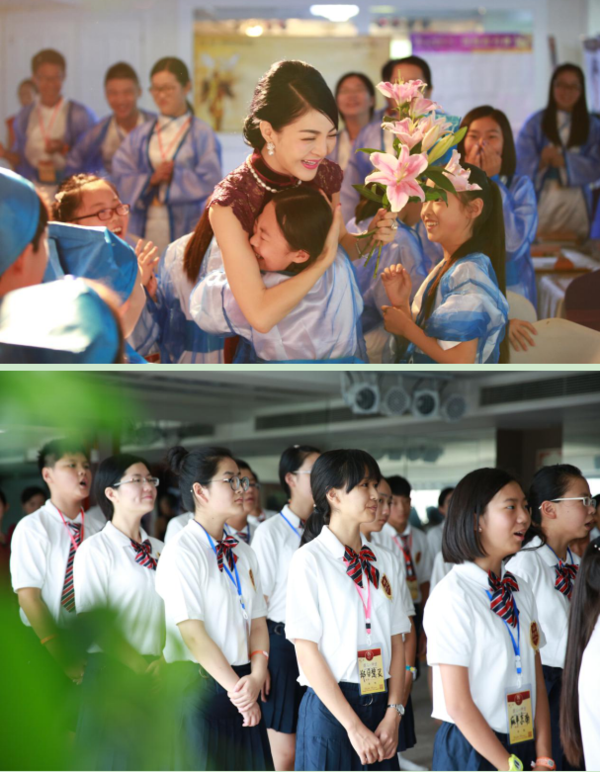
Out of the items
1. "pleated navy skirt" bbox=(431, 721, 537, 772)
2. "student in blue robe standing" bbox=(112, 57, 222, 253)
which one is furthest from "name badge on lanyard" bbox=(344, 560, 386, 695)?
"student in blue robe standing" bbox=(112, 57, 222, 253)

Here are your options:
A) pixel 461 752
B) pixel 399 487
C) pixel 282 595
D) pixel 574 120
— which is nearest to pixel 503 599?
pixel 461 752

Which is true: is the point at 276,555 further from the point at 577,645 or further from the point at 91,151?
the point at 91,151

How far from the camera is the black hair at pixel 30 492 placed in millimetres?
4393

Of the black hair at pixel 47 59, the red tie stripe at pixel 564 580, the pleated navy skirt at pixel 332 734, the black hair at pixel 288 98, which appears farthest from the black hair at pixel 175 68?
the pleated navy skirt at pixel 332 734

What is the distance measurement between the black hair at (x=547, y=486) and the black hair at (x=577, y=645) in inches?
30.7

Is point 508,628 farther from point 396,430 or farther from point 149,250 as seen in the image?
point 396,430

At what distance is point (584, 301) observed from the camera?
2299 mm

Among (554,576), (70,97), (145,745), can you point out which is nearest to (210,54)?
(70,97)

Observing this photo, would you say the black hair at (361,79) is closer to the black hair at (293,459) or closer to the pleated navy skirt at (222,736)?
the black hair at (293,459)

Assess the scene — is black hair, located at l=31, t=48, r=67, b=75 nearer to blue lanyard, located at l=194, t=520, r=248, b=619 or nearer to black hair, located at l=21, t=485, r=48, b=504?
blue lanyard, located at l=194, t=520, r=248, b=619

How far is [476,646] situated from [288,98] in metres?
1.44

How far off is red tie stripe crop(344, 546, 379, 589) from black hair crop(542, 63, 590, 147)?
2.27 m

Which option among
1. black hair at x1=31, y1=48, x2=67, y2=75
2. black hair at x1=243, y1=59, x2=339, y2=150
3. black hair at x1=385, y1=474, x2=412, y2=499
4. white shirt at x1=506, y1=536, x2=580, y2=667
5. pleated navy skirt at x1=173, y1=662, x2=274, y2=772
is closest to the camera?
pleated navy skirt at x1=173, y1=662, x2=274, y2=772

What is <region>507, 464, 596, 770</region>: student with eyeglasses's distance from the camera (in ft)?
8.35
